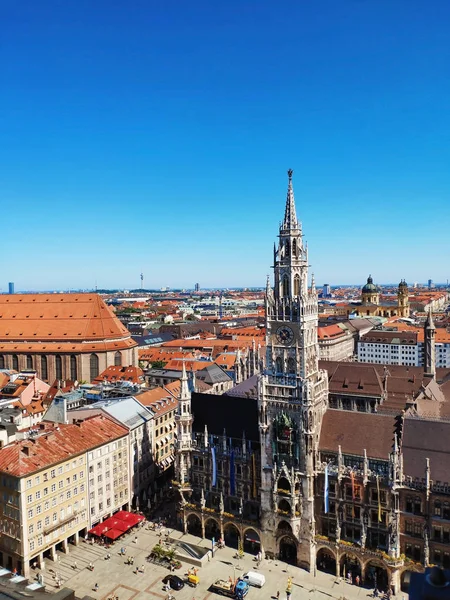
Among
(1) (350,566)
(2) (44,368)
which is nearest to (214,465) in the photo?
(1) (350,566)

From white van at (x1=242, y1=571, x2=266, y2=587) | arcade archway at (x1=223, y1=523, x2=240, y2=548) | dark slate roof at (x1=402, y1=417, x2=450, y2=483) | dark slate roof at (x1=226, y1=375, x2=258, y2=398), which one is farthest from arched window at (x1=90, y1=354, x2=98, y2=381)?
dark slate roof at (x1=402, y1=417, x2=450, y2=483)

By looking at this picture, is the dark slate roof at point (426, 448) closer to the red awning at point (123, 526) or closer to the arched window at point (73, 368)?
the red awning at point (123, 526)

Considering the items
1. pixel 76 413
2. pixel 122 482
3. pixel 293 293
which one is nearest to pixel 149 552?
pixel 122 482

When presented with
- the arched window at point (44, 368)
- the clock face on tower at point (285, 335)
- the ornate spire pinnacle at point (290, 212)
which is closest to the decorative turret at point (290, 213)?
the ornate spire pinnacle at point (290, 212)

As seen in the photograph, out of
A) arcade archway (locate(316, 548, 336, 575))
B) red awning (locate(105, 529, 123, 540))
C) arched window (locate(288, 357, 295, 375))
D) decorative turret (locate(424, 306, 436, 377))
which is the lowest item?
arcade archway (locate(316, 548, 336, 575))

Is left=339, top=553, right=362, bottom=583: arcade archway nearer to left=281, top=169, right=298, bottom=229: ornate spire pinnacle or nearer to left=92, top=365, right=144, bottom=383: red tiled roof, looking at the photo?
left=281, top=169, right=298, bottom=229: ornate spire pinnacle
